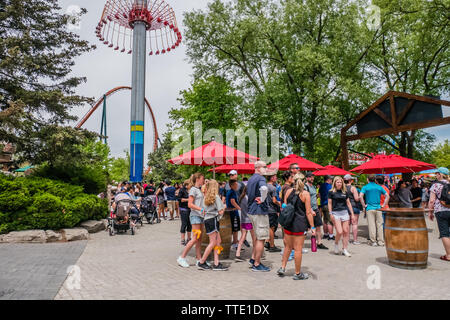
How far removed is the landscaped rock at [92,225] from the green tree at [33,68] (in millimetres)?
3183

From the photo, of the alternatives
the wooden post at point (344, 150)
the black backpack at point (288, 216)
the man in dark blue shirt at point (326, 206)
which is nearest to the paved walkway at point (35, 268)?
the black backpack at point (288, 216)

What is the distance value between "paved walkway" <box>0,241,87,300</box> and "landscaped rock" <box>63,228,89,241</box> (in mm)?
427

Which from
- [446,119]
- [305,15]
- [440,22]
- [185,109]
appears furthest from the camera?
[185,109]

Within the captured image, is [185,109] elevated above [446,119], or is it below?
above

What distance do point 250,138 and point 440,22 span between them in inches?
497

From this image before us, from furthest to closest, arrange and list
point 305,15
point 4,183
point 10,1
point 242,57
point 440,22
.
Result: point 242,57 < point 305,15 < point 440,22 < point 10,1 < point 4,183

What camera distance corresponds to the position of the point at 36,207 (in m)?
10.4

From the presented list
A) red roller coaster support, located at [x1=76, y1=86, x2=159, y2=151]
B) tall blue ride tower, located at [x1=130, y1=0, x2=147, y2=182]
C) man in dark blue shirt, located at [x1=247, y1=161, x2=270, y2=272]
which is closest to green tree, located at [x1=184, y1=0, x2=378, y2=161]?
tall blue ride tower, located at [x1=130, y1=0, x2=147, y2=182]

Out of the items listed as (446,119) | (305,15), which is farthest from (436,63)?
(446,119)

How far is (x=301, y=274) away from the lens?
18.9 feet

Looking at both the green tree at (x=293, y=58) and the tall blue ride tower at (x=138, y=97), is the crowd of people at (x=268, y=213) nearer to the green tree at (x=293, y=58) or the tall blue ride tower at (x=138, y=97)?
the green tree at (x=293, y=58)

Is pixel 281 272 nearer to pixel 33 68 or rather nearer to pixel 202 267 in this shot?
pixel 202 267
